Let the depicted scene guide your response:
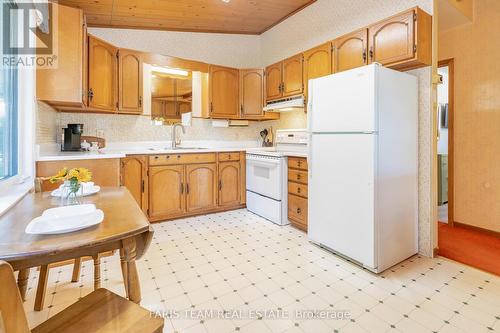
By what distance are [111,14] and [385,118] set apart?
328 cm

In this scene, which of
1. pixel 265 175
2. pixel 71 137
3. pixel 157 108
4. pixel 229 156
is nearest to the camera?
pixel 71 137

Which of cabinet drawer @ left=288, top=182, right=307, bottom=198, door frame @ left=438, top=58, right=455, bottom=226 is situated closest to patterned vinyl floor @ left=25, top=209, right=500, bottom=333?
cabinet drawer @ left=288, top=182, right=307, bottom=198

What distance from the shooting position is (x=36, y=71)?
2211 millimetres

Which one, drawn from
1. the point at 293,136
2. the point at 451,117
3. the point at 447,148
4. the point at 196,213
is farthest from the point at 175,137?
the point at 447,148

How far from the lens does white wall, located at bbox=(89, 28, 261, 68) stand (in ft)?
11.8

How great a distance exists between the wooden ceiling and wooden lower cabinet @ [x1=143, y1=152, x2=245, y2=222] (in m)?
1.76

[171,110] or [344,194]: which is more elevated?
[171,110]

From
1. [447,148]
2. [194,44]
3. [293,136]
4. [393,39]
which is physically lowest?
[447,148]

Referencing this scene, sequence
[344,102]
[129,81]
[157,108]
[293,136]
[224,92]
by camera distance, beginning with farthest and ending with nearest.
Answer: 1. [224,92]
2. [157,108]
3. [293,136]
4. [129,81]
5. [344,102]

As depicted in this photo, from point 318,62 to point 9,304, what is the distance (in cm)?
327

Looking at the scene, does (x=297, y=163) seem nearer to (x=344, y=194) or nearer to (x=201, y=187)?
(x=344, y=194)

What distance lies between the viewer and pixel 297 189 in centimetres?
318

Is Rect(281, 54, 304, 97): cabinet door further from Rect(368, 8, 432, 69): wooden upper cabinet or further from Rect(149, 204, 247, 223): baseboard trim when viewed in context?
Rect(149, 204, 247, 223): baseboard trim

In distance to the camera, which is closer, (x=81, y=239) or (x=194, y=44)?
(x=81, y=239)
